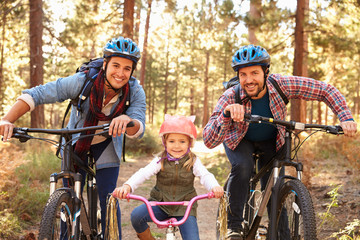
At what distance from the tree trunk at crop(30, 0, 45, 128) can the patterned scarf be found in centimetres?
1059

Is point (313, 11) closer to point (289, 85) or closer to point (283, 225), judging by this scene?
point (289, 85)

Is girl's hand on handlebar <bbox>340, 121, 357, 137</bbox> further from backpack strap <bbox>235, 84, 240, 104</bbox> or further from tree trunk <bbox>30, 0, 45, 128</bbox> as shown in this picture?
tree trunk <bbox>30, 0, 45, 128</bbox>

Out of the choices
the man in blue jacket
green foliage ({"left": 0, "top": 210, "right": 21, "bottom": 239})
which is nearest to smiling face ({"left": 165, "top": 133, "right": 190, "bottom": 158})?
the man in blue jacket

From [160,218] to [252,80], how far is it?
69.3 inches

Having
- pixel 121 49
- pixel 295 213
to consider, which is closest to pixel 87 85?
pixel 121 49

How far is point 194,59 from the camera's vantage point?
135 feet

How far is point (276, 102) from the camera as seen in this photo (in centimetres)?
410

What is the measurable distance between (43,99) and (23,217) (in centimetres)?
262

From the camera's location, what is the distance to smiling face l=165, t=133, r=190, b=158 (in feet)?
12.0

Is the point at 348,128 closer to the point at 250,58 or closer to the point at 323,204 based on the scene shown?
the point at 250,58

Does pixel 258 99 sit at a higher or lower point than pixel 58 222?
higher

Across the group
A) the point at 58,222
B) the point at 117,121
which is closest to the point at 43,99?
the point at 117,121

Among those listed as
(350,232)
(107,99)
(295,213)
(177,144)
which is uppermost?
(107,99)

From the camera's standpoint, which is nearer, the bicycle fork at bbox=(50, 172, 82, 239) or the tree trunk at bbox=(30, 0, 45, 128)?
the bicycle fork at bbox=(50, 172, 82, 239)
